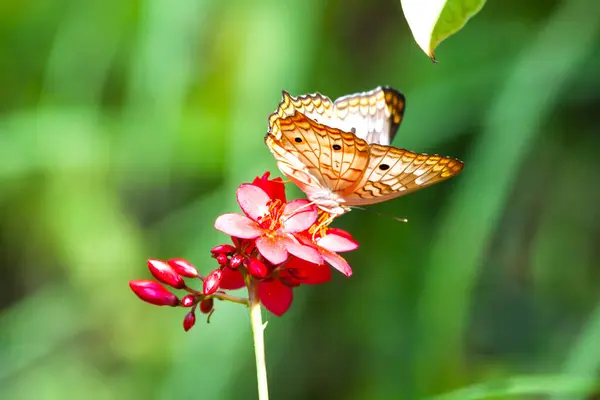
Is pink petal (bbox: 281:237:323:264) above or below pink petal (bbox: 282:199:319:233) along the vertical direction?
below

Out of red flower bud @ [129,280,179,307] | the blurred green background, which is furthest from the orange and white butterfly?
the blurred green background

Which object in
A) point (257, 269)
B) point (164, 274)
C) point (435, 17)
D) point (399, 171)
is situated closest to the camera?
point (435, 17)

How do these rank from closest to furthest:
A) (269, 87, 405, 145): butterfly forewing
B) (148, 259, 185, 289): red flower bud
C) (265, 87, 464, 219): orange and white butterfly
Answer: (148, 259, 185, 289): red flower bud, (265, 87, 464, 219): orange and white butterfly, (269, 87, 405, 145): butterfly forewing

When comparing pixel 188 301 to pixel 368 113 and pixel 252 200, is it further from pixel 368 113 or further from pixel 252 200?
pixel 368 113

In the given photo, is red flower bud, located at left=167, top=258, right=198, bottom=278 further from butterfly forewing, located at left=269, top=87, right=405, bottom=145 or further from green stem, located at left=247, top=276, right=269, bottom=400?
butterfly forewing, located at left=269, top=87, right=405, bottom=145

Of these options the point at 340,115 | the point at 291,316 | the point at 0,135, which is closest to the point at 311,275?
the point at 340,115

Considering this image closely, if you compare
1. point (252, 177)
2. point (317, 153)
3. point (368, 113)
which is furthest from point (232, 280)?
point (252, 177)

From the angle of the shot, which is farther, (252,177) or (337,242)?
(252,177)
